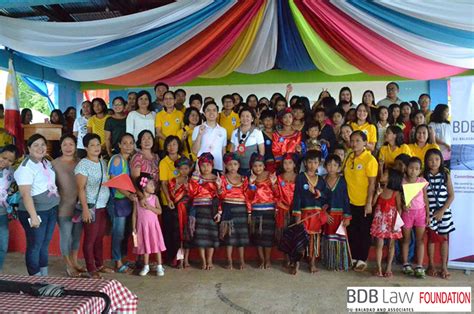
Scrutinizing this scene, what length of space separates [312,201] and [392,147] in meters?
Result: 0.97

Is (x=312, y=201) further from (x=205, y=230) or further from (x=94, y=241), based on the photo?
(x=94, y=241)

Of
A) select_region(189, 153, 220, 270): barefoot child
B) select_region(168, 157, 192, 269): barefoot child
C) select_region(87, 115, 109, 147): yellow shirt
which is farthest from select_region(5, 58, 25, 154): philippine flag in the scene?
select_region(189, 153, 220, 270): barefoot child

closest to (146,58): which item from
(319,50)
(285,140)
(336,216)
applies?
(285,140)

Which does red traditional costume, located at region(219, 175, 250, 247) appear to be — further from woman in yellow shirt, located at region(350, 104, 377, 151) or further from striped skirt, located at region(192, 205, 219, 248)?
woman in yellow shirt, located at region(350, 104, 377, 151)

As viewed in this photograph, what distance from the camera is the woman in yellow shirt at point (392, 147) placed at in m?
3.62

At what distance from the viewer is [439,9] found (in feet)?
9.75

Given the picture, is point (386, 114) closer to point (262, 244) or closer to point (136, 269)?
point (262, 244)

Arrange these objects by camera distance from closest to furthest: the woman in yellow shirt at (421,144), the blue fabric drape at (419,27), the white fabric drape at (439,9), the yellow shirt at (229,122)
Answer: the white fabric drape at (439,9), the blue fabric drape at (419,27), the woman in yellow shirt at (421,144), the yellow shirt at (229,122)

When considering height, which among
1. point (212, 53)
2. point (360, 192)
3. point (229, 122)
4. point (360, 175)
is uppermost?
point (212, 53)

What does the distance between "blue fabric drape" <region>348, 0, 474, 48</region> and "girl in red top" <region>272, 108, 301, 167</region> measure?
115cm

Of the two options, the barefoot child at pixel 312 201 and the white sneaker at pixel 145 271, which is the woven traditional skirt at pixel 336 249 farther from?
the white sneaker at pixel 145 271

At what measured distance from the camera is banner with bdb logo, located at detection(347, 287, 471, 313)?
8.87ft

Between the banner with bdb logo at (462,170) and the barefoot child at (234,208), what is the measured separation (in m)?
1.77

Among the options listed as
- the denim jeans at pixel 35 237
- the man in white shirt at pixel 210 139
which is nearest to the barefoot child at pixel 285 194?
the man in white shirt at pixel 210 139
